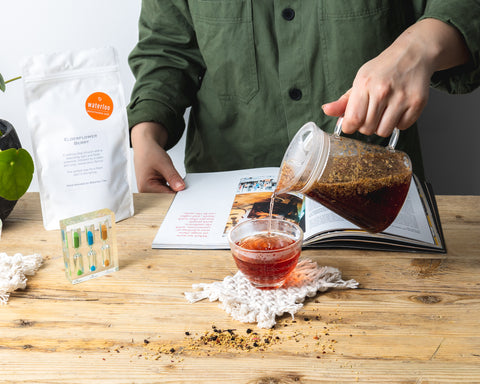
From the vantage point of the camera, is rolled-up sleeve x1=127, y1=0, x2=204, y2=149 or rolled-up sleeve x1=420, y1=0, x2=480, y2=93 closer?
rolled-up sleeve x1=420, y1=0, x2=480, y2=93

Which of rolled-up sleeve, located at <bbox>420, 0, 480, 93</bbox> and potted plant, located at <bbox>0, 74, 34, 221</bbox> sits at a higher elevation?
rolled-up sleeve, located at <bbox>420, 0, 480, 93</bbox>

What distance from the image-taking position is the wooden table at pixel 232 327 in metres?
0.69

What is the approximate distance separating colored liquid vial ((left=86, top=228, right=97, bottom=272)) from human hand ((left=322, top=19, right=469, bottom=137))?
474mm

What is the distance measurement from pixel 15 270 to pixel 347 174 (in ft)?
1.99

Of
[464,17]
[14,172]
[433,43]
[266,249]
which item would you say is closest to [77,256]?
[14,172]

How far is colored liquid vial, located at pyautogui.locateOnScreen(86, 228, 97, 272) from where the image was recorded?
92 cm

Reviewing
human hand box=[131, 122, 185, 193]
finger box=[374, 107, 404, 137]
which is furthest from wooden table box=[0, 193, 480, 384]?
human hand box=[131, 122, 185, 193]

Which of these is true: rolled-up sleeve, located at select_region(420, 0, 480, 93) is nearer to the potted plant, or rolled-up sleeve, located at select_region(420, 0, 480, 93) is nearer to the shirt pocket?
the shirt pocket

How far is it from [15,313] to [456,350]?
68 centimetres

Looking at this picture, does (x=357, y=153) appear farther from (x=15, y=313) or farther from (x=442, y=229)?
(x=15, y=313)

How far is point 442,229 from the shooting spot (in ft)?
3.50

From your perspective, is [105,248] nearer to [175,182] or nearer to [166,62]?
[175,182]

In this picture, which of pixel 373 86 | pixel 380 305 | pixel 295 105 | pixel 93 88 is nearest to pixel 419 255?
pixel 380 305

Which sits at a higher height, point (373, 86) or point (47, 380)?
point (373, 86)
